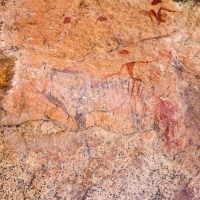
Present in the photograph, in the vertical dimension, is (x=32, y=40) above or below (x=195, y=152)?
above

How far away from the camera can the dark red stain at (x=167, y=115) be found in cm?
239

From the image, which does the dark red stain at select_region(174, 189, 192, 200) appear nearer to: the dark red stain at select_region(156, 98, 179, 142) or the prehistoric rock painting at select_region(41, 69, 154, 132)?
the dark red stain at select_region(156, 98, 179, 142)

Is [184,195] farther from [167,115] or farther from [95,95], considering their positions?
[95,95]

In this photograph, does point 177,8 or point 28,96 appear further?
point 177,8

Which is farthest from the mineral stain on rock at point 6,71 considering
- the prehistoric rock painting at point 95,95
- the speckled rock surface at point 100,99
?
the prehistoric rock painting at point 95,95

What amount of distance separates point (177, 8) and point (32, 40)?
47.8 inches

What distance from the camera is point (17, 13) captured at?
250cm

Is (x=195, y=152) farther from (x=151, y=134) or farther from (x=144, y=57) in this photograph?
(x=144, y=57)

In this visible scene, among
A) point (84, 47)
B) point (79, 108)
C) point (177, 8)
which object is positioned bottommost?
point (79, 108)

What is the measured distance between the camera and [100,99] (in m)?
2.43

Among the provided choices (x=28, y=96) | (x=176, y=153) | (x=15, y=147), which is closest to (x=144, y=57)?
(x=176, y=153)

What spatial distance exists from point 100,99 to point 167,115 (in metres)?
0.54

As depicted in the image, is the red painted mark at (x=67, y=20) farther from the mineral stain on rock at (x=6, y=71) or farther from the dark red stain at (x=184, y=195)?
the dark red stain at (x=184, y=195)

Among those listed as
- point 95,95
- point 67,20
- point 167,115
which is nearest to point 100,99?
point 95,95
